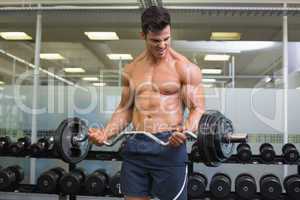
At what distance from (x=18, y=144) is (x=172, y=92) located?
272 cm

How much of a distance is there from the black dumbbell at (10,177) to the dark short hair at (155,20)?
9.14 feet

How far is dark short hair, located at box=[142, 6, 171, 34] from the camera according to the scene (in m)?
1.74

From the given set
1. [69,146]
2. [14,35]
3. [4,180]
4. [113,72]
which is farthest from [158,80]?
[14,35]

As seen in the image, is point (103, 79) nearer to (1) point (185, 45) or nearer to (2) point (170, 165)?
(1) point (185, 45)

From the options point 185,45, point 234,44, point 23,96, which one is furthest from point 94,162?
point 234,44

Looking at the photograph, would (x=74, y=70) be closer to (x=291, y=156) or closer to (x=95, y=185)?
(x=95, y=185)

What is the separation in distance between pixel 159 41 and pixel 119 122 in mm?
448

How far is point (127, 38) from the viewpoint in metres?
5.16

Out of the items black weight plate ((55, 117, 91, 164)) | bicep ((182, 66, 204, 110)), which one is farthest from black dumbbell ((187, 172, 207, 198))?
bicep ((182, 66, 204, 110))

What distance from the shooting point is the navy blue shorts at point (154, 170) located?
1842mm

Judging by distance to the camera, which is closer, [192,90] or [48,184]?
[192,90]

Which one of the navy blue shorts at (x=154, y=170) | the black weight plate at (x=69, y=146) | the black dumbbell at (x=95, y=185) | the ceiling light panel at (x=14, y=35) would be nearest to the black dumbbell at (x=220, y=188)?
the black dumbbell at (x=95, y=185)

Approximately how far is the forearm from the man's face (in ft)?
1.08

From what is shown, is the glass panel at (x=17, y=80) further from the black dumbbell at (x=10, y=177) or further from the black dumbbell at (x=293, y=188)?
the black dumbbell at (x=293, y=188)
